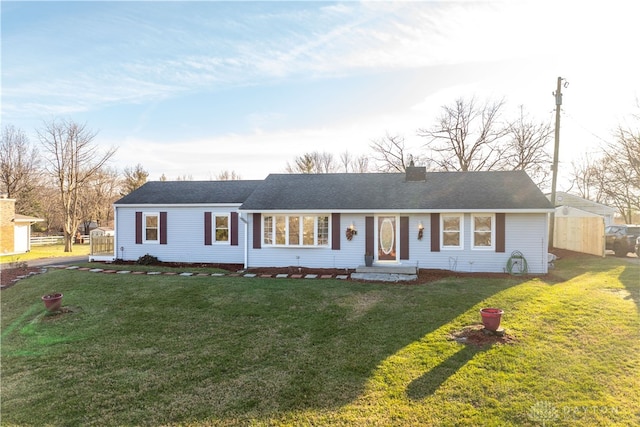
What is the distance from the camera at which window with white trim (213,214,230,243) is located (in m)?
15.8

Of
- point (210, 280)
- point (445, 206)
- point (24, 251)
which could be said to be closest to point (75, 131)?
point (24, 251)

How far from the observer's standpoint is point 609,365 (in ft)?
17.4

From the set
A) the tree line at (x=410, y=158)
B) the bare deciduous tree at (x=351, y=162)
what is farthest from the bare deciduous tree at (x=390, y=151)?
the bare deciduous tree at (x=351, y=162)

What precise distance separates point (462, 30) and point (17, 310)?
14.8 meters

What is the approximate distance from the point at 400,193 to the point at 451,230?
2574 millimetres

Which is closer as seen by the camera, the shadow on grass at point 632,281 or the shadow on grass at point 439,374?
the shadow on grass at point 439,374

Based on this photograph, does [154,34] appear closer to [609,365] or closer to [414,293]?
[414,293]

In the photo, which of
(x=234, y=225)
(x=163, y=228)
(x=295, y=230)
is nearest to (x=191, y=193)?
(x=163, y=228)

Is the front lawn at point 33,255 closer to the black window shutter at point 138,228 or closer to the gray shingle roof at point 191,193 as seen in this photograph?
the black window shutter at point 138,228

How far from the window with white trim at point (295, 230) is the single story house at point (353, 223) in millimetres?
41

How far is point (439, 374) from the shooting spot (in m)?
5.05

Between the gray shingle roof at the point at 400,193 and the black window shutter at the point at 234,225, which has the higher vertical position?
the gray shingle roof at the point at 400,193

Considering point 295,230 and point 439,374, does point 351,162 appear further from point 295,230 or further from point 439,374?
point 439,374

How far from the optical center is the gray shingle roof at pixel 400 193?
42.5 ft
